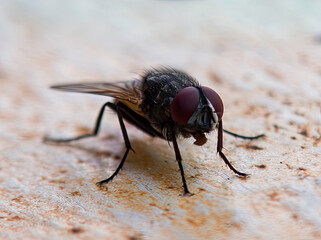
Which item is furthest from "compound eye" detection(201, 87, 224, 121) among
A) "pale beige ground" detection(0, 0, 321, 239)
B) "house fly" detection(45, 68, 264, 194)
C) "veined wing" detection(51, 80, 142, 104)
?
"veined wing" detection(51, 80, 142, 104)

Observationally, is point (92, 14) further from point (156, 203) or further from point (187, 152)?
point (156, 203)

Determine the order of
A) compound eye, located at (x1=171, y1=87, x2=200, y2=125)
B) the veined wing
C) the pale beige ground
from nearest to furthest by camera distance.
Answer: the pale beige ground
compound eye, located at (x1=171, y1=87, x2=200, y2=125)
the veined wing

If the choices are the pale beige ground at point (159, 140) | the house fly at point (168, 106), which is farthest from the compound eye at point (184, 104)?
the pale beige ground at point (159, 140)

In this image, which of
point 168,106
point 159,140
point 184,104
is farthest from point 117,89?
point 184,104

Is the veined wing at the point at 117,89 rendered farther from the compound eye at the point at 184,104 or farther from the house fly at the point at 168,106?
the compound eye at the point at 184,104

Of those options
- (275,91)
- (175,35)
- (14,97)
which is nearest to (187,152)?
(275,91)

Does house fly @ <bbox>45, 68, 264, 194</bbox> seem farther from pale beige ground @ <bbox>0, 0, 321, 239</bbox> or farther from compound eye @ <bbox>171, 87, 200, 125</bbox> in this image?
pale beige ground @ <bbox>0, 0, 321, 239</bbox>

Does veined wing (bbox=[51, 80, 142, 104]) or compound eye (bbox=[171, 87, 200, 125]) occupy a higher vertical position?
compound eye (bbox=[171, 87, 200, 125])
